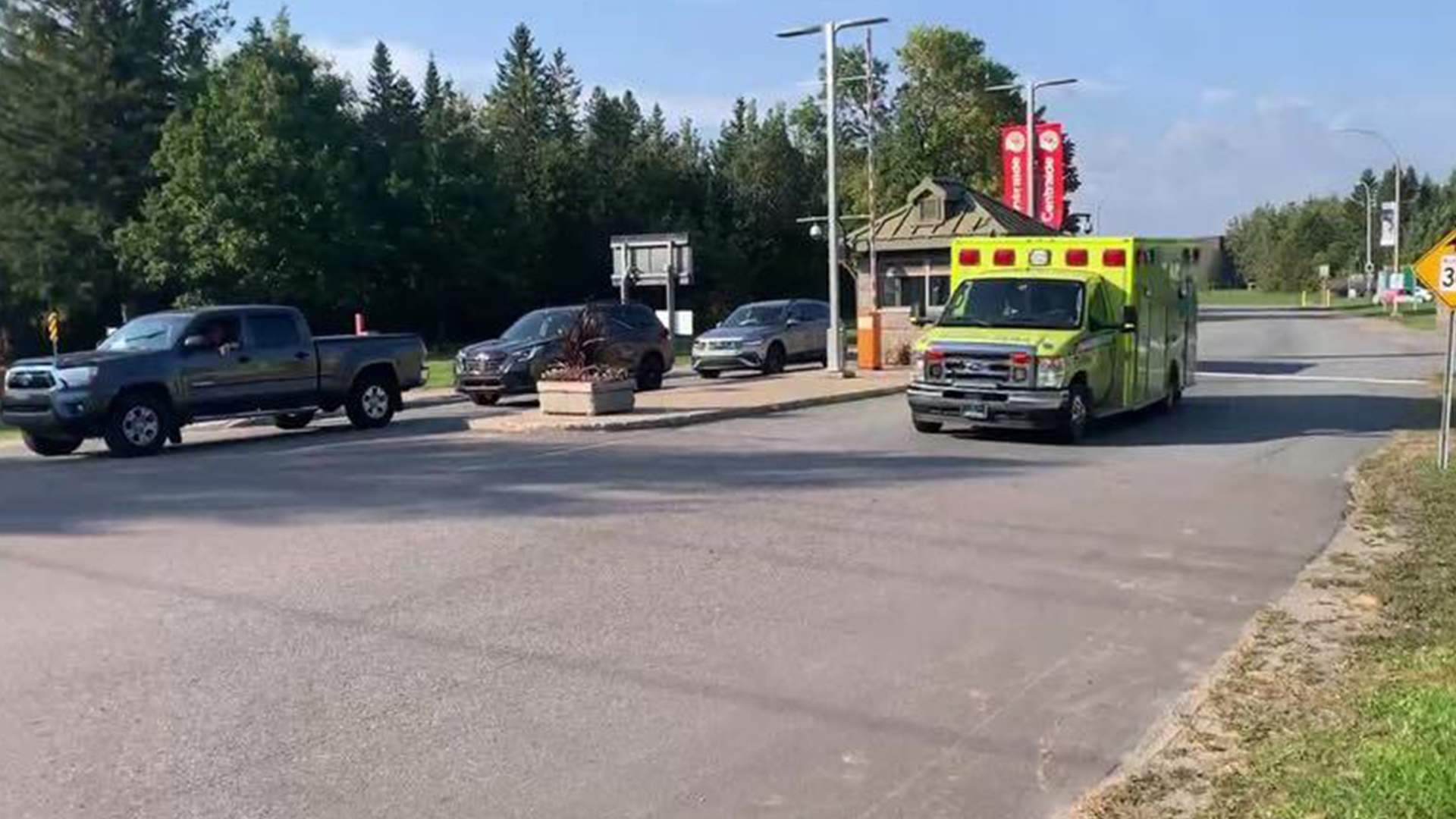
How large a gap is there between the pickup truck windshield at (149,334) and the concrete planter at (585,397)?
16.3 feet

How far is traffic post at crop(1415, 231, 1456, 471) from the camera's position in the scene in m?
14.6

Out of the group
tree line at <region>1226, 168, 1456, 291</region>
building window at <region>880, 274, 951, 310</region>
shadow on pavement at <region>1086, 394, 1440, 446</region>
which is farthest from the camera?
tree line at <region>1226, 168, 1456, 291</region>

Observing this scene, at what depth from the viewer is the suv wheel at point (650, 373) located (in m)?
27.9

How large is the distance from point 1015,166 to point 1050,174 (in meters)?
1.16

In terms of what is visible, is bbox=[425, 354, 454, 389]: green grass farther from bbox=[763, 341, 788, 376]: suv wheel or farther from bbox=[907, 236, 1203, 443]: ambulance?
bbox=[907, 236, 1203, 443]: ambulance

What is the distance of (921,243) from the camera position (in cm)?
3728

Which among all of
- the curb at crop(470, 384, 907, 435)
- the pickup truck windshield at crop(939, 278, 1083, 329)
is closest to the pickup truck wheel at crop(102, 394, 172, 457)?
the curb at crop(470, 384, 907, 435)

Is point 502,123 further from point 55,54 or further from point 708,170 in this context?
point 55,54

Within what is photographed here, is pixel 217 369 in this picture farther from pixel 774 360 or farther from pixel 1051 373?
pixel 774 360

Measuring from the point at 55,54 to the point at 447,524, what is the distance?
50.1 m

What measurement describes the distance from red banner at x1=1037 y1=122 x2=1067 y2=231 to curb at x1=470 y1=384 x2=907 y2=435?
2302 cm

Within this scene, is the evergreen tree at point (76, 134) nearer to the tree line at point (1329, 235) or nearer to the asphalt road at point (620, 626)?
the asphalt road at point (620, 626)

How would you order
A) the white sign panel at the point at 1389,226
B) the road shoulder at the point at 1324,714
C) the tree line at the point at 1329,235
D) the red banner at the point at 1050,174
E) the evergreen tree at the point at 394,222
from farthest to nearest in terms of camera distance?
1. the tree line at the point at 1329,235
2. the white sign panel at the point at 1389,226
3. the evergreen tree at the point at 394,222
4. the red banner at the point at 1050,174
5. the road shoulder at the point at 1324,714

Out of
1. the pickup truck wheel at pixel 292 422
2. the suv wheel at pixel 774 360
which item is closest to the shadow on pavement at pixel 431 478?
the pickup truck wheel at pixel 292 422
